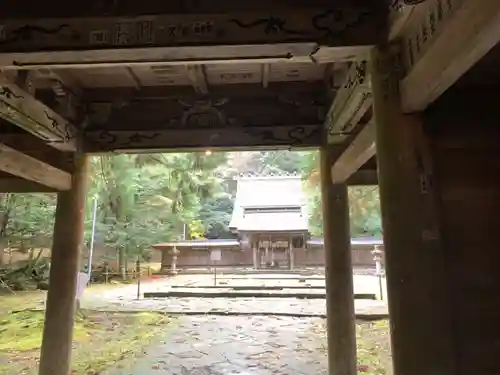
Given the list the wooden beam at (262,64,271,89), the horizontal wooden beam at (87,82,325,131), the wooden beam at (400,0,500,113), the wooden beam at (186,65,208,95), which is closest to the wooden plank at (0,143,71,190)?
the horizontal wooden beam at (87,82,325,131)

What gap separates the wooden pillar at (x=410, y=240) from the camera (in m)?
2.21

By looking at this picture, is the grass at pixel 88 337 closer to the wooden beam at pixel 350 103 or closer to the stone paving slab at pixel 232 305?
the stone paving slab at pixel 232 305

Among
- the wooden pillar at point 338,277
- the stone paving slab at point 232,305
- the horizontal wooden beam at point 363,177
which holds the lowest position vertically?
the stone paving slab at point 232,305

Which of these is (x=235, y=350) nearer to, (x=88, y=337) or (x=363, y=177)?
(x=88, y=337)

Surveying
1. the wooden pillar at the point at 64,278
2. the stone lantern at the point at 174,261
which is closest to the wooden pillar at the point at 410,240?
the wooden pillar at the point at 64,278

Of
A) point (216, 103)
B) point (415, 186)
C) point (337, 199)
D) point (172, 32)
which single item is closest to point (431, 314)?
point (415, 186)

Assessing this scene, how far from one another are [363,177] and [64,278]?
3881mm

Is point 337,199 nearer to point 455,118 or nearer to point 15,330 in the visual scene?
point 455,118

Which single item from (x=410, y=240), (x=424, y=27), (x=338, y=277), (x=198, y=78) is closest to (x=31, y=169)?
(x=198, y=78)

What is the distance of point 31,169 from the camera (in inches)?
164

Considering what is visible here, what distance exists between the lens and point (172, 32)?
2551 millimetres

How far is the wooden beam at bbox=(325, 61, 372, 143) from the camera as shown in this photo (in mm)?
3047

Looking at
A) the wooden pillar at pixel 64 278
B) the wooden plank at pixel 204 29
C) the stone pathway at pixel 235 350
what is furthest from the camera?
the stone pathway at pixel 235 350

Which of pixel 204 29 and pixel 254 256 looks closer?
pixel 204 29
